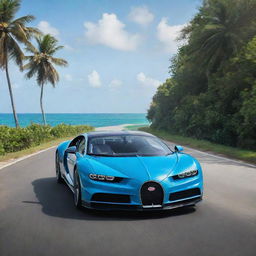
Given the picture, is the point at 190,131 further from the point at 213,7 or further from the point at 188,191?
the point at 188,191

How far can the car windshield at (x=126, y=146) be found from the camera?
691 centimetres

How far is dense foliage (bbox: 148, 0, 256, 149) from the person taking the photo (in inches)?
935

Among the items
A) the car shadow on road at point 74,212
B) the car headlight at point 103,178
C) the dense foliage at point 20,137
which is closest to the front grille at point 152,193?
the car shadow on road at point 74,212

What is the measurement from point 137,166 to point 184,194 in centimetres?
84

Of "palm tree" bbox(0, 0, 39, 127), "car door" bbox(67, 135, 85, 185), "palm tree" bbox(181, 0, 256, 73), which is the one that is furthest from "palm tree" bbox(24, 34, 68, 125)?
"car door" bbox(67, 135, 85, 185)

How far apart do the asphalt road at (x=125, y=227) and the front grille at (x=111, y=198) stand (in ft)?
0.92

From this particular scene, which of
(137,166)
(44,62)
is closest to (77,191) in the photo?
(137,166)

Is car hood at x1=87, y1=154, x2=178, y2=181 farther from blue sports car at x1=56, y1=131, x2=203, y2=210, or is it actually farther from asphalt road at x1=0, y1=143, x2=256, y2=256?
asphalt road at x1=0, y1=143, x2=256, y2=256

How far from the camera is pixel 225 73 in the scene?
2927cm

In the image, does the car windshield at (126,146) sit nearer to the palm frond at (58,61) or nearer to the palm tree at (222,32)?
the palm tree at (222,32)

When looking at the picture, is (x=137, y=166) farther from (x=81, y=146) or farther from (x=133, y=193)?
(x=81, y=146)

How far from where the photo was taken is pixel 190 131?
36.2m

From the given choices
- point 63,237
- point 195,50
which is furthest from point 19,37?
point 63,237

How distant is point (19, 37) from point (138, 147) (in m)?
31.5
